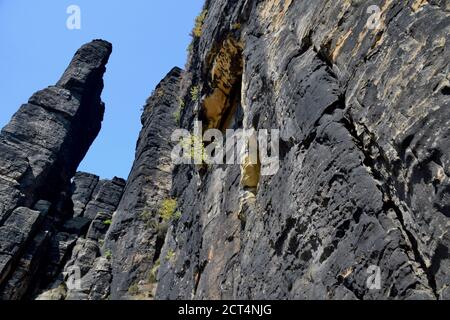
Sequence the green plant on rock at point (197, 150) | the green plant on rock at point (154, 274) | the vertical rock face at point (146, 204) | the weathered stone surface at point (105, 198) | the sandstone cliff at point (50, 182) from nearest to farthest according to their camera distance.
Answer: the green plant on rock at point (197, 150)
the green plant on rock at point (154, 274)
the vertical rock face at point (146, 204)
the sandstone cliff at point (50, 182)
the weathered stone surface at point (105, 198)

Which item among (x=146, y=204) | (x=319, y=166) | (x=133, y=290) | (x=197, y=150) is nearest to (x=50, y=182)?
(x=146, y=204)

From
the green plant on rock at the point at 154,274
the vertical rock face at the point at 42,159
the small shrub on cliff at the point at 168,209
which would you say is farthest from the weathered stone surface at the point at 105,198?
the green plant on rock at the point at 154,274

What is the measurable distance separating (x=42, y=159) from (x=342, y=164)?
2443 cm

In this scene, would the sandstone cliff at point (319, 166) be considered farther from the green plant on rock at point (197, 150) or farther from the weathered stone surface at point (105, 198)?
the weathered stone surface at point (105, 198)

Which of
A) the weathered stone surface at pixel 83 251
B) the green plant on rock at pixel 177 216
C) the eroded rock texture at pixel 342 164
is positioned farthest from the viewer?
the weathered stone surface at pixel 83 251

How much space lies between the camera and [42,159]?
2738 cm

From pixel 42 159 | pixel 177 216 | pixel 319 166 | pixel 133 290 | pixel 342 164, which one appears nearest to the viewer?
pixel 342 164

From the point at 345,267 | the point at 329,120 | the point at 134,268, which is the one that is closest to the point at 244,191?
the point at 329,120

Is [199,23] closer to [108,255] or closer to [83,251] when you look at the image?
[108,255]

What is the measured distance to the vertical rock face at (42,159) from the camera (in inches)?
916

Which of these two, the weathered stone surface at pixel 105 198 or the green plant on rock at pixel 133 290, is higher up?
the weathered stone surface at pixel 105 198

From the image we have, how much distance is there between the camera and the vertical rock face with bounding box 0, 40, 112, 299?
23.3m

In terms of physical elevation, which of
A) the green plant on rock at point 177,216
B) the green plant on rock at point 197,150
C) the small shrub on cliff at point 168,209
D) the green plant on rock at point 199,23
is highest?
the green plant on rock at point 199,23

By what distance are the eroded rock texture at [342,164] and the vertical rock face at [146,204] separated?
863cm
